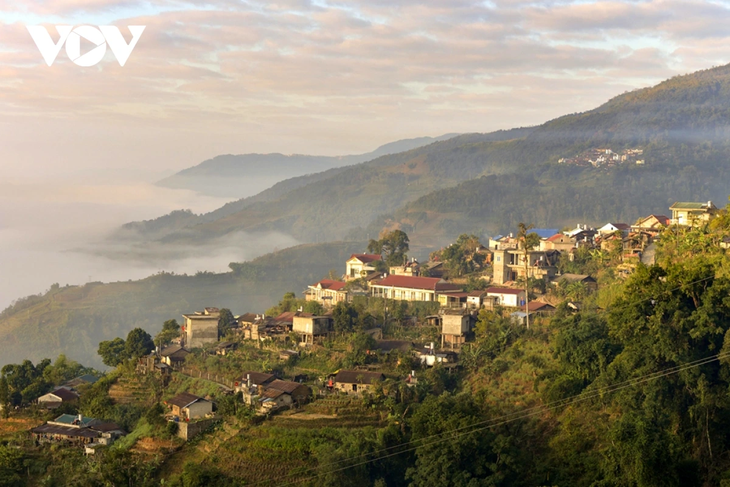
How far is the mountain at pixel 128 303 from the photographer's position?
6538 cm

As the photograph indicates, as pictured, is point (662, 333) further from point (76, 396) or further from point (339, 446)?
point (76, 396)

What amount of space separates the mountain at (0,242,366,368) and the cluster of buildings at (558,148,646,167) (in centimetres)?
4105

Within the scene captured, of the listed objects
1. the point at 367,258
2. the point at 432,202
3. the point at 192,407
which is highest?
the point at 367,258

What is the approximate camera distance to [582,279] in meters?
31.3

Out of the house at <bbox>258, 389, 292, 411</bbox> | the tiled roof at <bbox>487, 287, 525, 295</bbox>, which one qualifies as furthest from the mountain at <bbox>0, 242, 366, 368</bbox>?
the house at <bbox>258, 389, 292, 411</bbox>

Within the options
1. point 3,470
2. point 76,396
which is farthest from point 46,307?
point 3,470

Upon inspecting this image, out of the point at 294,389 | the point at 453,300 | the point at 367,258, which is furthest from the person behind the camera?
the point at 367,258

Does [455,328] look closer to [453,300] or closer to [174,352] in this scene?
[453,300]

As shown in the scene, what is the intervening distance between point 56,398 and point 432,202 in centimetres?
8188

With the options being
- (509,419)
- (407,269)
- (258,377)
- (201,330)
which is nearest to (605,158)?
(407,269)

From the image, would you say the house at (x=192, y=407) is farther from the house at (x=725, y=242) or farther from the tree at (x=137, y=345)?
the house at (x=725, y=242)

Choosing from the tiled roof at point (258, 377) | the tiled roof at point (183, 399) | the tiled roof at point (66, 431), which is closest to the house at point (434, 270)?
the tiled roof at point (258, 377)

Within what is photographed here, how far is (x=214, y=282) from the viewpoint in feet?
245

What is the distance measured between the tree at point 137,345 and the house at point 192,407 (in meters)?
6.50
